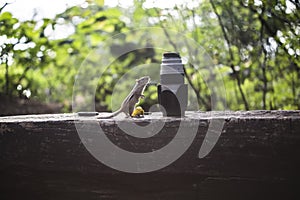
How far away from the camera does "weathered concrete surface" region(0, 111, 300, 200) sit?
59.4 inches

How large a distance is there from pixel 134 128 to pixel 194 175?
12.1 inches

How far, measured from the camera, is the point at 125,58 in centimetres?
437

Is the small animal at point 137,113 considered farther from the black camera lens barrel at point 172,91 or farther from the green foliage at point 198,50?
the green foliage at point 198,50

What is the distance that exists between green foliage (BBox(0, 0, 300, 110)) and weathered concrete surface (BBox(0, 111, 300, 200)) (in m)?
1.13

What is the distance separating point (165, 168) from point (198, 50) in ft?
6.75

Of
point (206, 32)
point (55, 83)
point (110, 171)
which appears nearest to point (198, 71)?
point (206, 32)

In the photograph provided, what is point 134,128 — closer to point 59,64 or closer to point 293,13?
point 293,13

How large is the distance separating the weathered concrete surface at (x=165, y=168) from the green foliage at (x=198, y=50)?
1.13m

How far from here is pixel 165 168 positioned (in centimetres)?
164

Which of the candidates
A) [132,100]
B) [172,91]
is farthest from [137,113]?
[172,91]

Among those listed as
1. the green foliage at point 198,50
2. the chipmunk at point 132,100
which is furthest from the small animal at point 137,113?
the green foliage at point 198,50

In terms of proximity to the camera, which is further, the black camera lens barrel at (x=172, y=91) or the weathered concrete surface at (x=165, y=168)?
the black camera lens barrel at (x=172, y=91)

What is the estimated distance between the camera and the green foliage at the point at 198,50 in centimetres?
292

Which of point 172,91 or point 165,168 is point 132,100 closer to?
point 172,91
